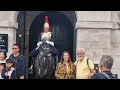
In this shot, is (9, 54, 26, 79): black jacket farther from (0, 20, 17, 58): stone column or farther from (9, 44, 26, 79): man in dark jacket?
(0, 20, 17, 58): stone column

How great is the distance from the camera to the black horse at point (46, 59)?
21.8ft

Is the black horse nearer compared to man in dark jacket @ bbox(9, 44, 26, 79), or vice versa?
man in dark jacket @ bbox(9, 44, 26, 79)

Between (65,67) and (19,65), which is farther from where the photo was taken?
(19,65)

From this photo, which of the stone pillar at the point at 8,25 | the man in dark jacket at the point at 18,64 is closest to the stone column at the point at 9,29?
the stone pillar at the point at 8,25

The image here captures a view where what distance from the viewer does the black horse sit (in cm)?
664

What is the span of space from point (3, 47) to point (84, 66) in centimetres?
426

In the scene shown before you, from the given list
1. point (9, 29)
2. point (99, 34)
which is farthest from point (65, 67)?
point (9, 29)

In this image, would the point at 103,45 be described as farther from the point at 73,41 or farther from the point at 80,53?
the point at 80,53

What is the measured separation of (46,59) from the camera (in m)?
6.73

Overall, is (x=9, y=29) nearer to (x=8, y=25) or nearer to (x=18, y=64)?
(x=8, y=25)

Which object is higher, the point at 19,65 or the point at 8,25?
the point at 8,25

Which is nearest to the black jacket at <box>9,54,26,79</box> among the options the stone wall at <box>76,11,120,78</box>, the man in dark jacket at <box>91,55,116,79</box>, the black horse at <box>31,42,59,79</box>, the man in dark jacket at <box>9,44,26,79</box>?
the man in dark jacket at <box>9,44,26,79</box>

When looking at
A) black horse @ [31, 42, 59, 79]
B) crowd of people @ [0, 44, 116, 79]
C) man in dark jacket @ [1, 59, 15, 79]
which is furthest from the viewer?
black horse @ [31, 42, 59, 79]

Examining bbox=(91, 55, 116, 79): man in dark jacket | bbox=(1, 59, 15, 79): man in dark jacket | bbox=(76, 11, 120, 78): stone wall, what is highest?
bbox=(76, 11, 120, 78): stone wall
